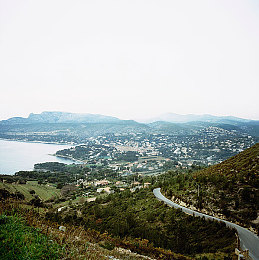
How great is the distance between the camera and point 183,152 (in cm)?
9538

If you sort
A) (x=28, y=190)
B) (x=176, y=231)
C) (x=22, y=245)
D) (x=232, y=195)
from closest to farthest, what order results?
(x=22, y=245) → (x=176, y=231) → (x=232, y=195) → (x=28, y=190)

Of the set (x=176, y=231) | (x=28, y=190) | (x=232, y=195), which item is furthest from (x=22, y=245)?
(x=28, y=190)

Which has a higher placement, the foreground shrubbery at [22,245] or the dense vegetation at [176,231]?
the foreground shrubbery at [22,245]

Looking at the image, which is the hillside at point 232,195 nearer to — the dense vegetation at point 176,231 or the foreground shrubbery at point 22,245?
the dense vegetation at point 176,231

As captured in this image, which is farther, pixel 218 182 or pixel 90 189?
pixel 90 189

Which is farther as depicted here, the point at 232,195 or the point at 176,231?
the point at 232,195

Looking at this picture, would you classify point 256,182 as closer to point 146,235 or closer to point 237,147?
point 146,235

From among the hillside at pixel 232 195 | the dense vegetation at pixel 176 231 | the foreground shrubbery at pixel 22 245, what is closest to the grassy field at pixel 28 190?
the dense vegetation at pixel 176 231

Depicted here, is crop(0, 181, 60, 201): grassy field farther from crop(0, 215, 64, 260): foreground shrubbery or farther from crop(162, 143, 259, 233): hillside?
crop(0, 215, 64, 260): foreground shrubbery

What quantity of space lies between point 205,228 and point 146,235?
10.7 feet

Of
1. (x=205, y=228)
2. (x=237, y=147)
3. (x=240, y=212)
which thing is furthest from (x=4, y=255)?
(x=237, y=147)

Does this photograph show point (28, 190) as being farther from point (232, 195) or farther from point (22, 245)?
point (22, 245)

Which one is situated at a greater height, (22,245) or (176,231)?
(22,245)

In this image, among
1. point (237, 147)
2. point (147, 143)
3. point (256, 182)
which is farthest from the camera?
point (147, 143)
